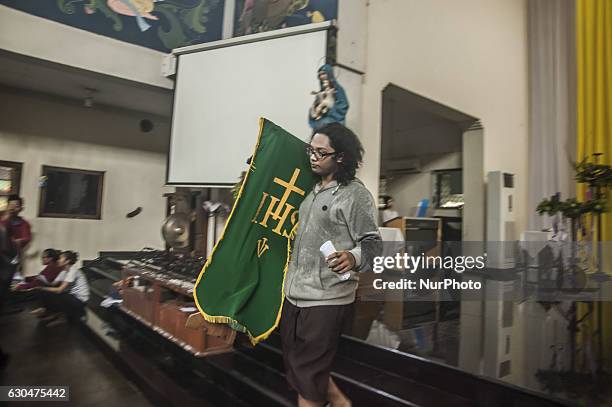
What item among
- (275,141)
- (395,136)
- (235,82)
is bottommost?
(275,141)

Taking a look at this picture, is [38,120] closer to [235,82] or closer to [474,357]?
[235,82]

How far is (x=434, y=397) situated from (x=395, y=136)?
630 centimetres

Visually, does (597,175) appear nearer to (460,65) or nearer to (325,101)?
(460,65)

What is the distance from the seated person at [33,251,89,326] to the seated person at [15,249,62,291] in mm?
33

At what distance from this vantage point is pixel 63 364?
2.45 m

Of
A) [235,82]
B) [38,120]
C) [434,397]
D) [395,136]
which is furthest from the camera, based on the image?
[395,136]

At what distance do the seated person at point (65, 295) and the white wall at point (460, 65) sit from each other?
2653mm

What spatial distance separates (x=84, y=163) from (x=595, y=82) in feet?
22.5

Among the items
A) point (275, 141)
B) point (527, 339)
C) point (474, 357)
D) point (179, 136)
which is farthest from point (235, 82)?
point (527, 339)

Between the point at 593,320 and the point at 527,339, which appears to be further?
the point at 593,320

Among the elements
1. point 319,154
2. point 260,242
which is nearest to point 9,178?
point 260,242

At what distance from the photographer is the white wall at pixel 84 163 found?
9.15 feet

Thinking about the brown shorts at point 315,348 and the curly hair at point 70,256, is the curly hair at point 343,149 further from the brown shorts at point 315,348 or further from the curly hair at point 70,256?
the curly hair at point 70,256

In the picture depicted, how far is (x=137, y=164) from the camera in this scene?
348 cm
